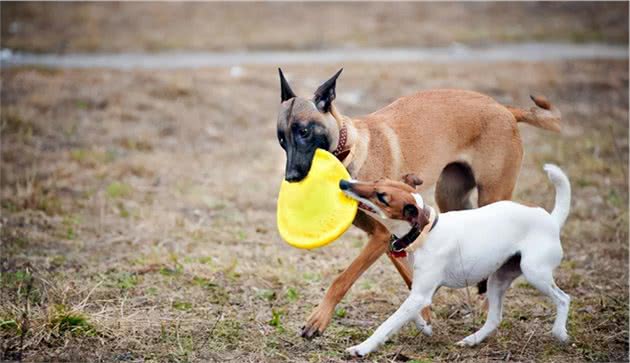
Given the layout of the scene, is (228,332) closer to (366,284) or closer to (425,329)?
(425,329)

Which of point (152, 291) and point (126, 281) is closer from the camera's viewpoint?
point (152, 291)

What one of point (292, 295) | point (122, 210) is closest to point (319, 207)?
point (292, 295)

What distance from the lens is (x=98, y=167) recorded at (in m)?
10.1

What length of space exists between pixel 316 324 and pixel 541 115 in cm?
259

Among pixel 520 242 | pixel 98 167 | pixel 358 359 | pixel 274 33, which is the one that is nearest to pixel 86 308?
pixel 358 359

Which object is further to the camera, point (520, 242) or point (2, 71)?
point (2, 71)

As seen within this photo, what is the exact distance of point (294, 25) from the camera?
22.2m

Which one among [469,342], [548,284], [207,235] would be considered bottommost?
[207,235]

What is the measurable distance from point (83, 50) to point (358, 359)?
15616 millimetres

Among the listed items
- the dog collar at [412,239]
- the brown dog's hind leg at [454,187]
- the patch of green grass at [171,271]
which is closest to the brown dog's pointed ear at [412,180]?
the dog collar at [412,239]

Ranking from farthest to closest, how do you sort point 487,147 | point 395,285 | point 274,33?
1. point 274,33
2. point 395,285
3. point 487,147

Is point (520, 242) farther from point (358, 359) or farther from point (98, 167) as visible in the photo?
point (98, 167)

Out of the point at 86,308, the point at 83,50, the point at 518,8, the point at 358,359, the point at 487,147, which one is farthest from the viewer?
the point at 518,8

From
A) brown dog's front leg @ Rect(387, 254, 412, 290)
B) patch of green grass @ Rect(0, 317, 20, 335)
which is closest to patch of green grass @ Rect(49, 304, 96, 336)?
patch of green grass @ Rect(0, 317, 20, 335)
